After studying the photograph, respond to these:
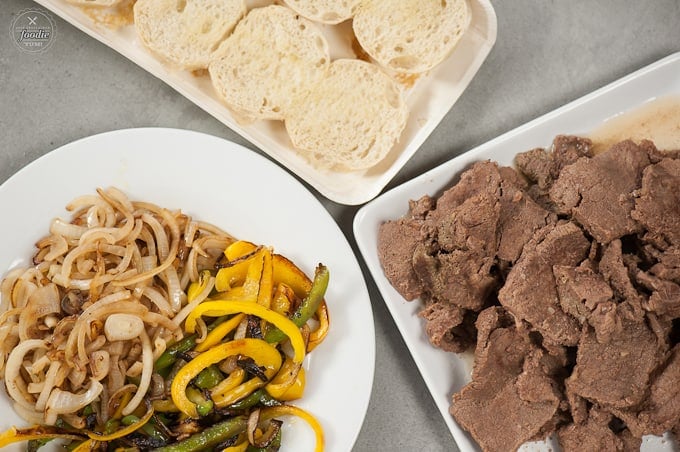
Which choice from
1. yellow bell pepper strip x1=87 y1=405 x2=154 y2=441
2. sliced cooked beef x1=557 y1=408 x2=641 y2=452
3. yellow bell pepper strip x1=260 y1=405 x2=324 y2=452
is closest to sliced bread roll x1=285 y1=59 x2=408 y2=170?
yellow bell pepper strip x1=260 y1=405 x2=324 y2=452

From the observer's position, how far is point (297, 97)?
3.95m

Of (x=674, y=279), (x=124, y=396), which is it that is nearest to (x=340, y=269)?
(x=124, y=396)

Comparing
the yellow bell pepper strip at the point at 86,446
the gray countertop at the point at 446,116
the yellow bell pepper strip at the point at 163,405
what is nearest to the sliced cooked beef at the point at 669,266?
the gray countertop at the point at 446,116

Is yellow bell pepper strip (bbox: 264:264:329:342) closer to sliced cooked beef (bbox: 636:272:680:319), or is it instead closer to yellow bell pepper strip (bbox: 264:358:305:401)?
yellow bell pepper strip (bbox: 264:358:305:401)

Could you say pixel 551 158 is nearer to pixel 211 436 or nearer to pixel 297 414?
pixel 297 414

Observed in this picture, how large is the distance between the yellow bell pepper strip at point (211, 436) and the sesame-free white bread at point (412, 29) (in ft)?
7.12

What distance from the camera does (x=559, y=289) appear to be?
3.67 m

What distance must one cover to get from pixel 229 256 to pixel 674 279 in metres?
2.39

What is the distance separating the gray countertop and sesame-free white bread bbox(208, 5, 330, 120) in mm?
342

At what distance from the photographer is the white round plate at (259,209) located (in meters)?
3.72

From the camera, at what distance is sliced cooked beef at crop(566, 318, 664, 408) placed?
3.66 metres

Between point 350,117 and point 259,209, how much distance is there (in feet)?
2.50

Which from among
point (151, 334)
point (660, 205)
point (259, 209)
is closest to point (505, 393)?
point (660, 205)

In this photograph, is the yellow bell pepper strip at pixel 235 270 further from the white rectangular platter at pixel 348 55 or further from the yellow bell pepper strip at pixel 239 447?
the yellow bell pepper strip at pixel 239 447
